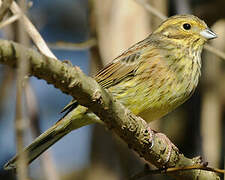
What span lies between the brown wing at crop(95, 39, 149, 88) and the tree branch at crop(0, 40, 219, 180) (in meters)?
0.72

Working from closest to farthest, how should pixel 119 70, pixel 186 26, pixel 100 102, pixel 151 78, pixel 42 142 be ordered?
1. pixel 100 102
2. pixel 42 142
3. pixel 151 78
4. pixel 119 70
5. pixel 186 26

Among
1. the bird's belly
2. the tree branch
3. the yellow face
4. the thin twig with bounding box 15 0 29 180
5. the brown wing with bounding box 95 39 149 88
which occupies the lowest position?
the thin twig with bounding box 15 0 29 180

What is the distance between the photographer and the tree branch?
1.62m

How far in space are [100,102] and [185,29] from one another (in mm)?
1742

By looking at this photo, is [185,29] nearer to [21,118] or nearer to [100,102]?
[100,102]

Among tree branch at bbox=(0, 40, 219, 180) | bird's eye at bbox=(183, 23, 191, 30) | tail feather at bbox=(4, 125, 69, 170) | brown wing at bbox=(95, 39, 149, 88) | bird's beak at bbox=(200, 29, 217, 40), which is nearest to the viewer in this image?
tree branch at bbox=(0, 40, 219, 180)

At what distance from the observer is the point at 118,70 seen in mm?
3314

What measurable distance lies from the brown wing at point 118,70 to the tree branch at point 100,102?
722 millimetres

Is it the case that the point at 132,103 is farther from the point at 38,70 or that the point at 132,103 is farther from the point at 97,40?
the point at 38,70

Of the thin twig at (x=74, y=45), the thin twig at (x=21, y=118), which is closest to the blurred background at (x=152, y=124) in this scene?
the thin twig at (x=74, y=45)

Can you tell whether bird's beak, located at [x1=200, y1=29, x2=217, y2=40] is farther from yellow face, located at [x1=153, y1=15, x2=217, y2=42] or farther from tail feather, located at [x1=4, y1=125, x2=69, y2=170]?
tail feather, located at [x1=4, y1=125, x2=69, y2=170]

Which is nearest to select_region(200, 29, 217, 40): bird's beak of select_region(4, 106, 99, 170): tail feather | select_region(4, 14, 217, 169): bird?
select_region(4, 14, 217, 169): bird

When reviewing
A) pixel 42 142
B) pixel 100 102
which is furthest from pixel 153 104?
pixel 100 102

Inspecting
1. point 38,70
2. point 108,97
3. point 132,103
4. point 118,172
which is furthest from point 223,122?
point 38,70
